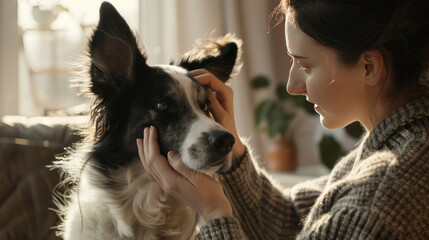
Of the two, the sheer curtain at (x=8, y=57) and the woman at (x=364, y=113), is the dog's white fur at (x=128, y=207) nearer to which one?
the woman at (x=364, y=113)

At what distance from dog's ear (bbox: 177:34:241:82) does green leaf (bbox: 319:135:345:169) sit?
1578mm

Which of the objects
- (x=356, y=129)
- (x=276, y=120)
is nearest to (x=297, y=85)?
(x=356, y=129)

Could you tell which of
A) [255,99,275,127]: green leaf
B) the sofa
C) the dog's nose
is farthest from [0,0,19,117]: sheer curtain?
[255,99,275,127]: green leaf

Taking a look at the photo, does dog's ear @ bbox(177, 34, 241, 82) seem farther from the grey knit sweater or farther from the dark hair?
the grey knit sweater

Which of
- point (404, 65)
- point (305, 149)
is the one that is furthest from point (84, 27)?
point (305, 149)

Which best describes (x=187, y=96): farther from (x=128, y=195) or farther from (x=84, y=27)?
(x=84, y=27)

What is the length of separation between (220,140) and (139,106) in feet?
0.94

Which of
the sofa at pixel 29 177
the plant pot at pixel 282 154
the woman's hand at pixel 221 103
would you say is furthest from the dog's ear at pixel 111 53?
the plant pot at pixel 282 154

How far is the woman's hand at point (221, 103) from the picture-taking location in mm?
1437

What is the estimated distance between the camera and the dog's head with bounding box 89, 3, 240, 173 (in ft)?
4.02

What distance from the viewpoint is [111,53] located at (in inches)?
50.1

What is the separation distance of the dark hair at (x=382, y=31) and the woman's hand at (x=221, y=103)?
397 millimetres

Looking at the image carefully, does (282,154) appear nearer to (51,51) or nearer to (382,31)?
(51,51)

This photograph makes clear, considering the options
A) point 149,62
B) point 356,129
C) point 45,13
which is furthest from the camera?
point 356,129
